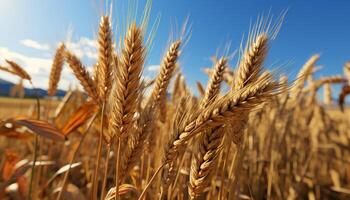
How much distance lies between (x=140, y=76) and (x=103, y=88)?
0.86 feet

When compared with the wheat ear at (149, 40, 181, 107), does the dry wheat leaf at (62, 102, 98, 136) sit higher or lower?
lower

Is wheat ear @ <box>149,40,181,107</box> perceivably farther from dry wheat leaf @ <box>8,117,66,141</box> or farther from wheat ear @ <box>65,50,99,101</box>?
dry wheat leaf @ <box>8,117,66,141</box>

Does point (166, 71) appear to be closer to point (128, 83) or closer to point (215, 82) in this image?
point (215, 82)

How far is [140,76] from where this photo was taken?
1108mm

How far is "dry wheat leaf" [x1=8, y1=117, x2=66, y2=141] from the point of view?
4.52 ft

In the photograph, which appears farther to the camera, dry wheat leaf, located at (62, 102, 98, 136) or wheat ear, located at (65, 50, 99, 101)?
dry wheat leaf, located at (62, 102, 98, 136)

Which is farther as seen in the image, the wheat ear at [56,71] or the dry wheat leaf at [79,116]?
the wheat ear at [56,71]

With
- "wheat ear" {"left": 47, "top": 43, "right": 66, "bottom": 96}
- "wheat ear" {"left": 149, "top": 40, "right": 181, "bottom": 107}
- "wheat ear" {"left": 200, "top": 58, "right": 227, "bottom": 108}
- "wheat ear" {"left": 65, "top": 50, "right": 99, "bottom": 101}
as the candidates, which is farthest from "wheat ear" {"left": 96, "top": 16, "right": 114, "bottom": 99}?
"wheat ear" {"left": 47, "top": 43, "right": 66, "bottom": 96}

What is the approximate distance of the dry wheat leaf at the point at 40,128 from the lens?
1.38m

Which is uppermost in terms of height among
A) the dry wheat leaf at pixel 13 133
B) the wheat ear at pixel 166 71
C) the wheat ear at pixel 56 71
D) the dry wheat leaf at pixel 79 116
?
the wheat ear at pixel 56 71

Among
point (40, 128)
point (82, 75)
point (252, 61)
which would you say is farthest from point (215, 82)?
point (40, 128)

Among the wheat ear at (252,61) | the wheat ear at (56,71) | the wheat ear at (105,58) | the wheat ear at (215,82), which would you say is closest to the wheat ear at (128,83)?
the wheat ear at (105,58)

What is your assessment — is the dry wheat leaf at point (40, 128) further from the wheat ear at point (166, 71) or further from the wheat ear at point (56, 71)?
the wheat ear at point (56, 71)

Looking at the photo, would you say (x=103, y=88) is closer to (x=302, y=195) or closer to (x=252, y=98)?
(x=252, y=98)
